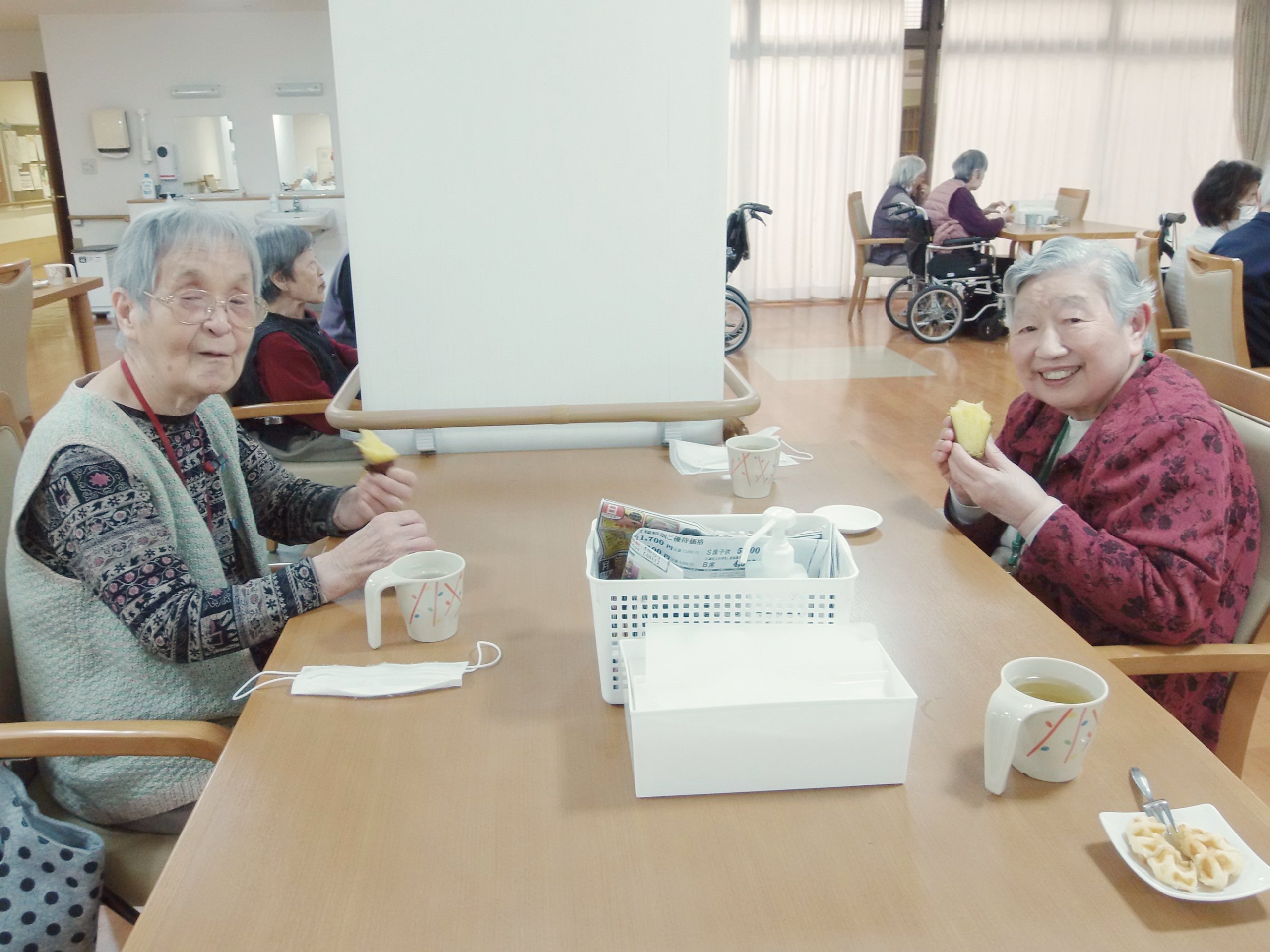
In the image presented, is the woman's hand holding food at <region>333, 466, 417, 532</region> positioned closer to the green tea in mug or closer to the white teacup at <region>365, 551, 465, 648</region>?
the white teacup at <region>365, 551, 465, 648</region>

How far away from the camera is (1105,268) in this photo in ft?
4.69

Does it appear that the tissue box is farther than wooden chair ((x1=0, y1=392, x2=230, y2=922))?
No

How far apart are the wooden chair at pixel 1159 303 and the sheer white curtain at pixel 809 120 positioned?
4.08 meters

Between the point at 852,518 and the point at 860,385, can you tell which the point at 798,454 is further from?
the point at 860,385

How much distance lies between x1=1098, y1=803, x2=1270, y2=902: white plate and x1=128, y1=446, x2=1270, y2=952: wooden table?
0.01 metres

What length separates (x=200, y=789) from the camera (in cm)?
121

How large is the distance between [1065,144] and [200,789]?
8.82 meters

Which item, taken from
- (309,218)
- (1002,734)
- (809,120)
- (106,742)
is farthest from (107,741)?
(809,120)

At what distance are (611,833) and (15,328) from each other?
356cm

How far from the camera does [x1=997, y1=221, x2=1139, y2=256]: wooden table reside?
6.08 metres

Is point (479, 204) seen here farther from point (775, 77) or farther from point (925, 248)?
point (775, 77)

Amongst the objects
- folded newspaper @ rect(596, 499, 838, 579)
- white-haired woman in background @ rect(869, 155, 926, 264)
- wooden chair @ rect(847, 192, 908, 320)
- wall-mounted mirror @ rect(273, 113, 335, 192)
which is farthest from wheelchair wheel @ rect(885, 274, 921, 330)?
folded newspaper @ rect(596, 499, 838, 579)

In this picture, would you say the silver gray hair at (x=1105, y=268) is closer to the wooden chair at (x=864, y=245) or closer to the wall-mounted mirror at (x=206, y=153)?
the wooden chair at (x=864, y=245)

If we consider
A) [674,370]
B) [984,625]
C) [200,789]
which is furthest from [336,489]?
[984,625]
